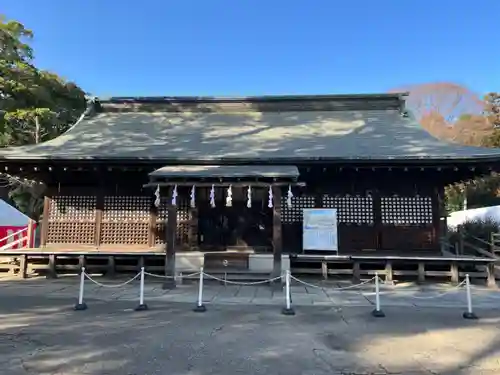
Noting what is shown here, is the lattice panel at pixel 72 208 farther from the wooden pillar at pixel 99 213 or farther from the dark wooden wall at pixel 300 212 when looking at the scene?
the wooden pillar at pixel 99 213

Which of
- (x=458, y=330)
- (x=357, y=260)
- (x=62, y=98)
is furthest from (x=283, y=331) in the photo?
(x=62, y=98)

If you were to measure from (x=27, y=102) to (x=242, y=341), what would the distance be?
22.5 metres

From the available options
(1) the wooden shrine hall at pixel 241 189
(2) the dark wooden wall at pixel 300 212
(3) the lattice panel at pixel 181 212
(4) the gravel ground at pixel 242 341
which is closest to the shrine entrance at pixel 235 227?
(1) the wooden shrine hall at pixel 241 189

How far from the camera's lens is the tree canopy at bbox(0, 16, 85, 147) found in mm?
18859

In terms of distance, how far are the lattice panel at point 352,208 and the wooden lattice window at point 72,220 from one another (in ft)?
27.0

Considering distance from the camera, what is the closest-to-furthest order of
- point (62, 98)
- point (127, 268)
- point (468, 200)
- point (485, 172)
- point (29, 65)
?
point (485, 172)
point (127, 268)
point (29, 65)
point (62, 98)
point (468, 200)

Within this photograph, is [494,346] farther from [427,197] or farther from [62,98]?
[62,98]

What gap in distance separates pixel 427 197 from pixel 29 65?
21421 millimetres

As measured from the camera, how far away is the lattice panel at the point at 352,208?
40.2ft

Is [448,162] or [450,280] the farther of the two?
[450,280]

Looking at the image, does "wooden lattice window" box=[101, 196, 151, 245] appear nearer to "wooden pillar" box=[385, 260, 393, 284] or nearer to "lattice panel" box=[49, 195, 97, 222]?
"lattice panel" box=[49, 195, 97, 222]

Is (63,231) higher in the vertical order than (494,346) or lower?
higher

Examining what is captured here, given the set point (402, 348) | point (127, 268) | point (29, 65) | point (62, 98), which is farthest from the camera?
point (62, 98)

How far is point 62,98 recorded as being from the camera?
84.3 ft
